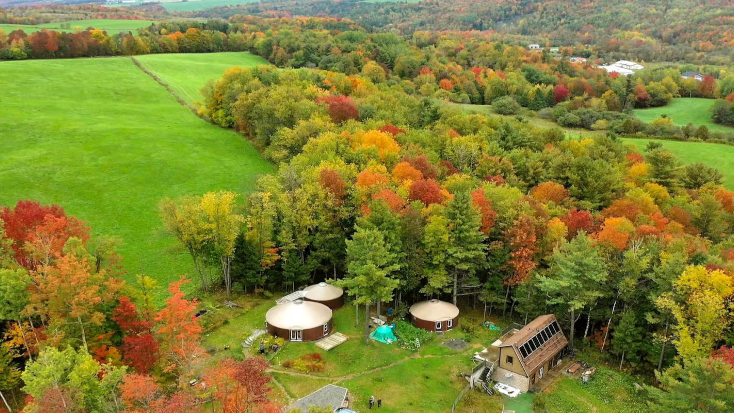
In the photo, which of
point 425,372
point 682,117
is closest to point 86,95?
A: point 425,372

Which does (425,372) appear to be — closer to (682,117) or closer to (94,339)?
(94,339)

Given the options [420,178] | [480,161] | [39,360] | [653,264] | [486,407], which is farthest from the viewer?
[480,161]

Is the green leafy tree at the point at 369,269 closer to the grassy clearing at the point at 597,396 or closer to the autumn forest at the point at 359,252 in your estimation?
the autumn forest at the point at 359,252

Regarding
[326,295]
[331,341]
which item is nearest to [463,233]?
[326,295]

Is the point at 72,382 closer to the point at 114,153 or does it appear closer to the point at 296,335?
the point at 296,335

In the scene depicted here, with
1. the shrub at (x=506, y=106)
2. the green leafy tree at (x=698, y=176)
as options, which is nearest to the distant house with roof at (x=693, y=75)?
the shrub at (x=506, y=106)

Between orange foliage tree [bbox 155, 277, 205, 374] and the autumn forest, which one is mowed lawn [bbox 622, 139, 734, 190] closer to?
the autumn forest
